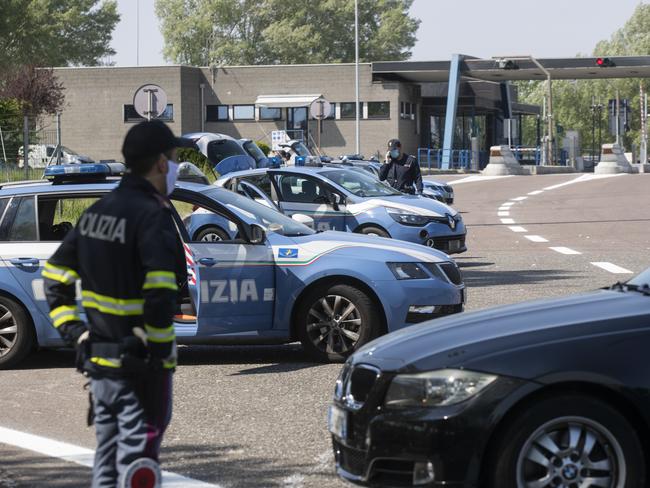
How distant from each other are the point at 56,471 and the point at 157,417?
7.44 feet

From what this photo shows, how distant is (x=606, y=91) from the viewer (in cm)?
13350

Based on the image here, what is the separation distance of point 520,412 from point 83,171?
18.3 feet

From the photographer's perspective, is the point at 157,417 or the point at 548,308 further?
the point at 548,308

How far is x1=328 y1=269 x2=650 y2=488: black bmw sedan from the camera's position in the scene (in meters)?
4.81

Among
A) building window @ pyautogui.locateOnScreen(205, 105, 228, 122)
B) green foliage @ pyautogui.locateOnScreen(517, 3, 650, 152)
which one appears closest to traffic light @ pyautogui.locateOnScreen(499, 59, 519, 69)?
building window @ pyautogui.locateOnScreen(205, 105, 228, 122)

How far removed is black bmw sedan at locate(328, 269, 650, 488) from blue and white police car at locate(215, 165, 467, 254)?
11.4 metres

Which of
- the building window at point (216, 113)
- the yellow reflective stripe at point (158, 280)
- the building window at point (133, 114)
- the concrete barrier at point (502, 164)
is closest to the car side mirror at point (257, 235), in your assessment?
the yellow reflective stripe at point (158, 280)

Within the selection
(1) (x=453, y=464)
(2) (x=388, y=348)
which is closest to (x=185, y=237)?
(2) (x=388, y=348)

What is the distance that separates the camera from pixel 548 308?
550 cm

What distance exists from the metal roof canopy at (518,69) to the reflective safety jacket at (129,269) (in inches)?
2244

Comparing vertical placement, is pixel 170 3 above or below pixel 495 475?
above

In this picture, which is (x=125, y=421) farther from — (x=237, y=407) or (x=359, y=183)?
(x=359, y=183)

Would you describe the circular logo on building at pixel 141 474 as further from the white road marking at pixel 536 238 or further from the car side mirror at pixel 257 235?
the white road marking at pixel 536 238

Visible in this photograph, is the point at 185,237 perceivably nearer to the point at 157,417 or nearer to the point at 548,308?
→ the point at 548,308
